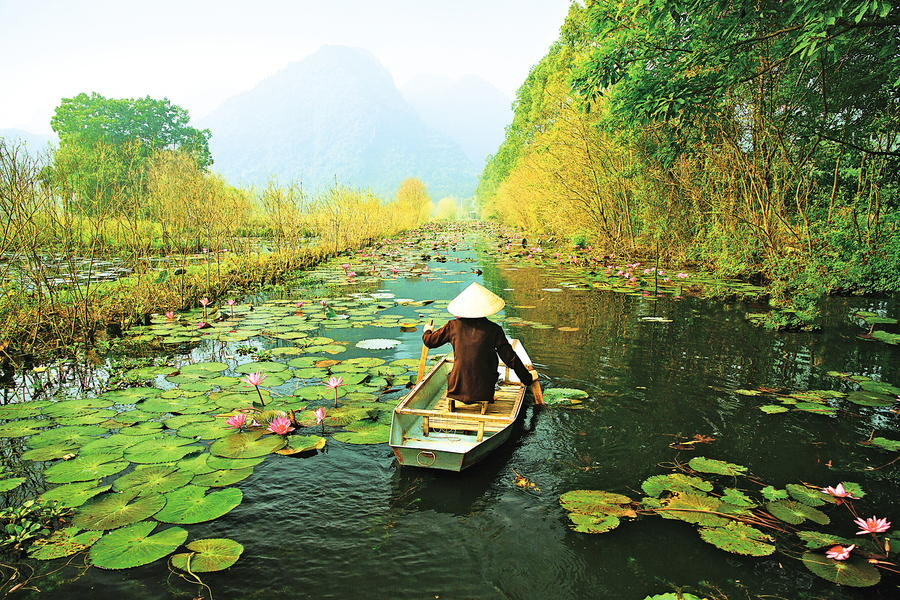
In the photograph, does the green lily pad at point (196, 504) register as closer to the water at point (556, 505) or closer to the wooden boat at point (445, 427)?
the water at point (556, 505)

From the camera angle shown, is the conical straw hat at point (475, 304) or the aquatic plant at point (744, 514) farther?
the conical straw hat at point (475, 304)

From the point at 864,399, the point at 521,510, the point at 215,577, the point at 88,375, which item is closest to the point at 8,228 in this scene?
the point at 88,375

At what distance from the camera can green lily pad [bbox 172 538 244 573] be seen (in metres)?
2.30

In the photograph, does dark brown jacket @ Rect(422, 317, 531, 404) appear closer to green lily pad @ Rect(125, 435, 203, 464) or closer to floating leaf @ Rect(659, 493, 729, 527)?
floating leaf @ Rect(659, 493, 729, 527)

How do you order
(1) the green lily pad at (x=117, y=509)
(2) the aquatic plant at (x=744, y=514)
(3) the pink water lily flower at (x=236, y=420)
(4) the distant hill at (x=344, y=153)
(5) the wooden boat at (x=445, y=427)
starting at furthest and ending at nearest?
1. (4) the distant hill at (x=344, y=153)
2. (3) the pink water lily flower at (x=236, y=420)
3. (5) the wooden boat at (x=445, y=427)
4. (1) the green lily pad at (x=117, y=509)
5. (2) the aquatic plant at (x=744, y=514)

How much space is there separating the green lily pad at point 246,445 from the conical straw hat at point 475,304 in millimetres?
1618

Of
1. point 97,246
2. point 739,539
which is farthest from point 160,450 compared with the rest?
point 97,246

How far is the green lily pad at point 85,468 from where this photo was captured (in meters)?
2.91

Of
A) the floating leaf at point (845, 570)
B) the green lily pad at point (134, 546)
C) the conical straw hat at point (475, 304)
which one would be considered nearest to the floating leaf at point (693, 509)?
the floating leaf at point (845, 570)

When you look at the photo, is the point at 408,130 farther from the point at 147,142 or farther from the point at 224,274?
the point at 224,274


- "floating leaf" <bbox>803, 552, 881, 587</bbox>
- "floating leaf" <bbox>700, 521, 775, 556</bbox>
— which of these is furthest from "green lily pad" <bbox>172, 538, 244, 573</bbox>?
"floating leaf" <bbox>803, 552, 881, 587</bbox>

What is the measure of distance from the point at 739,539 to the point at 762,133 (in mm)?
8613

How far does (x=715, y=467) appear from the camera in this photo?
3.20 meters

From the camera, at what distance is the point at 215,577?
2.29 m
